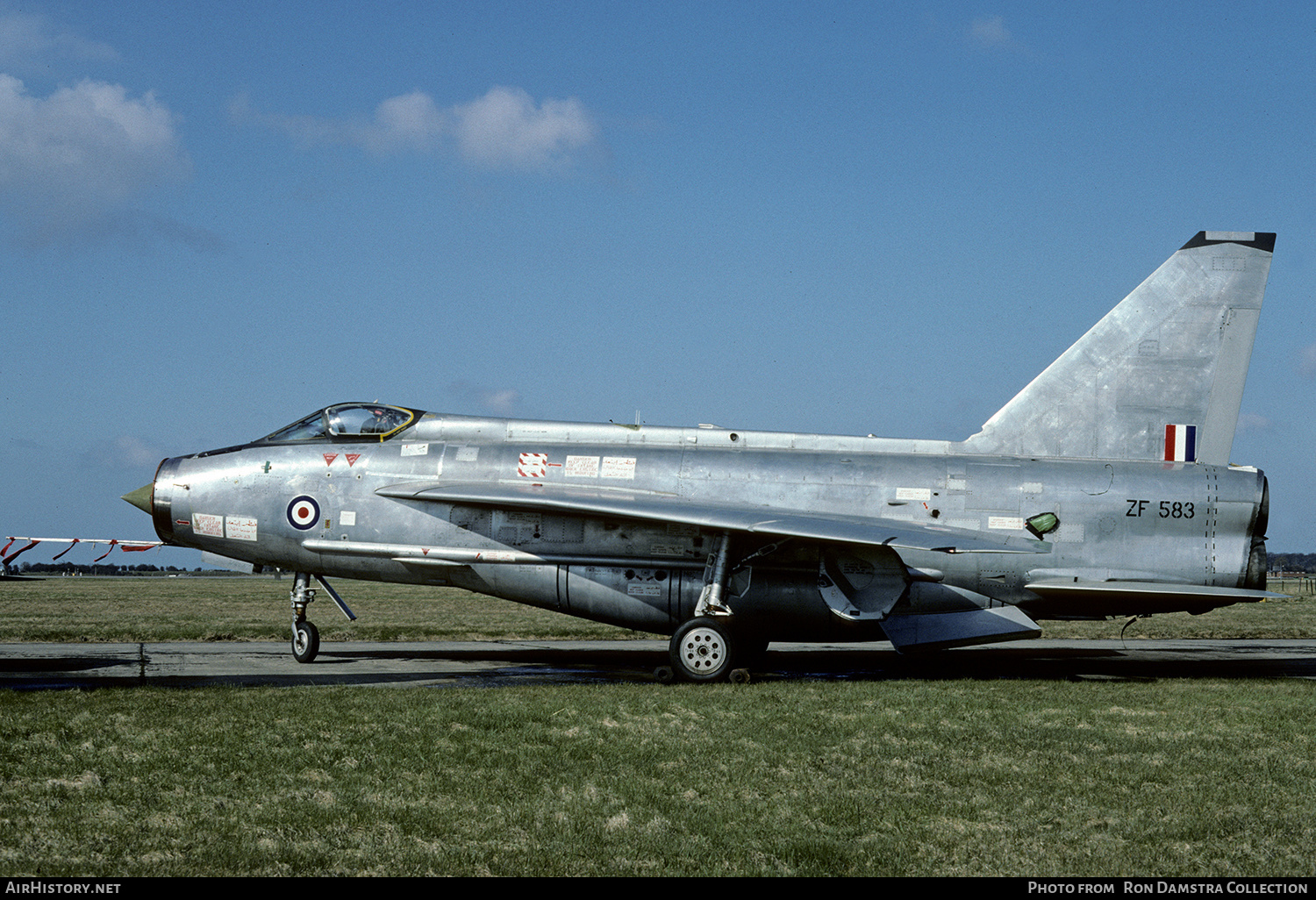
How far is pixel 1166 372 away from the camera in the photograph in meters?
14.0

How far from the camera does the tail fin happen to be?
45.7ft

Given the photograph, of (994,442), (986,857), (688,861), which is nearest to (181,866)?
(688,861)

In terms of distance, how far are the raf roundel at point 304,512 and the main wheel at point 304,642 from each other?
1490 mm

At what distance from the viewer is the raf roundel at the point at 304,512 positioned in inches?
568

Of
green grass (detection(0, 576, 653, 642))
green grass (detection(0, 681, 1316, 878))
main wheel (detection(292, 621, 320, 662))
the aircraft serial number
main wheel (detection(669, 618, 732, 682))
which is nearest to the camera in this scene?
green grass (detection(0, 681, 1316, 878))

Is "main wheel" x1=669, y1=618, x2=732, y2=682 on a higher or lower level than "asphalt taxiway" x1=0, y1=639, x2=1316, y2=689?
higher

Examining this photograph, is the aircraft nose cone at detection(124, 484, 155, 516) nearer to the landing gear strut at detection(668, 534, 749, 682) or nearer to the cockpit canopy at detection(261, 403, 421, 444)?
the cockpit canopy at detection(261, 403, 421, 444)

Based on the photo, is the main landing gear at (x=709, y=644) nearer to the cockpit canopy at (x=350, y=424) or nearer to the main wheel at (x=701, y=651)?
the main wheel at (x=701, y=651)

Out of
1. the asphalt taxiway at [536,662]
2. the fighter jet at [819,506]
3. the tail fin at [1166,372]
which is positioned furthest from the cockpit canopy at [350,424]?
the tail fin at [1166,372]

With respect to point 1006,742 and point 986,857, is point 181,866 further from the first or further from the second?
point 1006,742

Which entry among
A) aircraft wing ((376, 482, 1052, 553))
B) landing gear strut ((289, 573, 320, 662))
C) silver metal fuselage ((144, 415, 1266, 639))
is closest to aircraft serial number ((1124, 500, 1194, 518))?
silver metal fuselage ((144, 415, 1266, 639))

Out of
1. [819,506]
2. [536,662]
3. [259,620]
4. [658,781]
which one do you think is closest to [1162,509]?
[819,506]

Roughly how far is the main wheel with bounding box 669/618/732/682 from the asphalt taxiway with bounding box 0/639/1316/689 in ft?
3.32
